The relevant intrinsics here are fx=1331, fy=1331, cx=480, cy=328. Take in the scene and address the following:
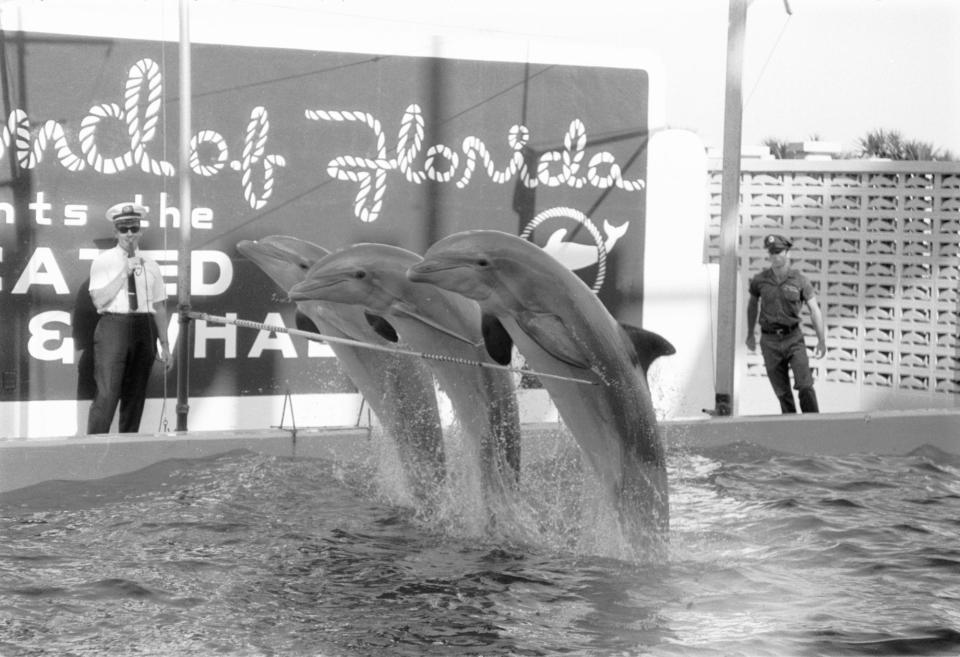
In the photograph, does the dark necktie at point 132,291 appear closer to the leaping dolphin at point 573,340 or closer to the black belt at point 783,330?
the leaping dolphin at point 573,340

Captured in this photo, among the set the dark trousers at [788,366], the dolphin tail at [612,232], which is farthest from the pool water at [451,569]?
the dolphin tail at [612,232]

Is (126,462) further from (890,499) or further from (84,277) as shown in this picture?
(890,499)

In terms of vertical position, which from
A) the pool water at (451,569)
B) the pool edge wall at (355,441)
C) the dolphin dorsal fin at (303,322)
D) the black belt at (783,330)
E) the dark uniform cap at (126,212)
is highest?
the dark uniform cap at (126,212)

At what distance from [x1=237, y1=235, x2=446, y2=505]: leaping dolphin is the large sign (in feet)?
3.88

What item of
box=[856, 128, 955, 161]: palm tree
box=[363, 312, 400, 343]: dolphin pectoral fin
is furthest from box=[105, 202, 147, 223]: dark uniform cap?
box=[856, 128, 955, 161]: palm tree

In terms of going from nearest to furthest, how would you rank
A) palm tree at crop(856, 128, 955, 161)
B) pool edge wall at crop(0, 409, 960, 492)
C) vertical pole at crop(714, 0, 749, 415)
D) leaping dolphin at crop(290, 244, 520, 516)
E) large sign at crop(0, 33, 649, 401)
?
leaping dolphin at crop(290, 244, 520, 516) → pool edge wall at crop(0, 409, 960, 492) → large sign at crop(0, 33, 649, 401) → vertical pole at crop(714, 0, 749, 415) → palm tree at crop(856, 128, 955, 161)

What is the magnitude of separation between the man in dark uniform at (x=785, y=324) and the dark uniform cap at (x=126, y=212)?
4.94 meters

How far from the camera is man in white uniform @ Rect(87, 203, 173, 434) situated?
863 centimetres

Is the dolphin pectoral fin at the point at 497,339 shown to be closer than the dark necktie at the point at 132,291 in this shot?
Yes

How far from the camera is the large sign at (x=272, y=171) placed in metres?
9.08

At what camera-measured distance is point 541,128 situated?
10570 mm

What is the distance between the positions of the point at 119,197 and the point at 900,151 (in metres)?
17.3

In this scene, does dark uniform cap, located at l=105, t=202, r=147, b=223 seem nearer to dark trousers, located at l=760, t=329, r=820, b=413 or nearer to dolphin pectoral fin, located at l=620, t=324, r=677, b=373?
dolphin pectoral fin, located at l=620, t=324, r=677, b=373

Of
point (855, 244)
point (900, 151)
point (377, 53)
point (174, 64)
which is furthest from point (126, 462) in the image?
point (900, 151)
